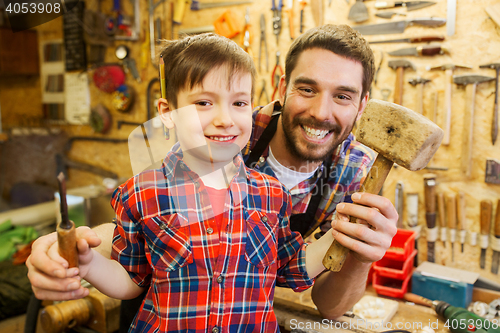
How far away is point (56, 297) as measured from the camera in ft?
1.80

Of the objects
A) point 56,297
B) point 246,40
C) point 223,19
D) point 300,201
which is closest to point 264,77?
point 246,40

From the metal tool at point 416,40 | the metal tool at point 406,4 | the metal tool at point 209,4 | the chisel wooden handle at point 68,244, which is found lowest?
the chisel wooden handle at point 68,244

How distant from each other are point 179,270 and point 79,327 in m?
0.90

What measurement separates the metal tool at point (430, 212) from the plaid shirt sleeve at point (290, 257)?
153 centimetres

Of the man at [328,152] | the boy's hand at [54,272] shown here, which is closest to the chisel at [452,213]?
the man at [328,152]

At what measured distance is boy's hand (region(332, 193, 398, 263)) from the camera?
2.32 feet

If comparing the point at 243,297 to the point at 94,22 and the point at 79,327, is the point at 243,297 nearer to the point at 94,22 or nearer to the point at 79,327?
the point at 79,327

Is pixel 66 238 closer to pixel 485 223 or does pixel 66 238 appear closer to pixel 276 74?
pixel 276 74

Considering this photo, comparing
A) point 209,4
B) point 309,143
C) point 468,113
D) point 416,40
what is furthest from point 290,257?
point 209,4

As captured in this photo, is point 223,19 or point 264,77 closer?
point 264,77

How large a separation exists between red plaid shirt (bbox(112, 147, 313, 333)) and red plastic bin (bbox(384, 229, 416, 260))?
1258 millimetres

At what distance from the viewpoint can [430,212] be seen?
2.07 m

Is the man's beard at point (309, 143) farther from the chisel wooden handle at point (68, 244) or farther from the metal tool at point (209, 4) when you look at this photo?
the metal tool at point (209, 4)

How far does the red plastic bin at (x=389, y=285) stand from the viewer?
5.65 ft
